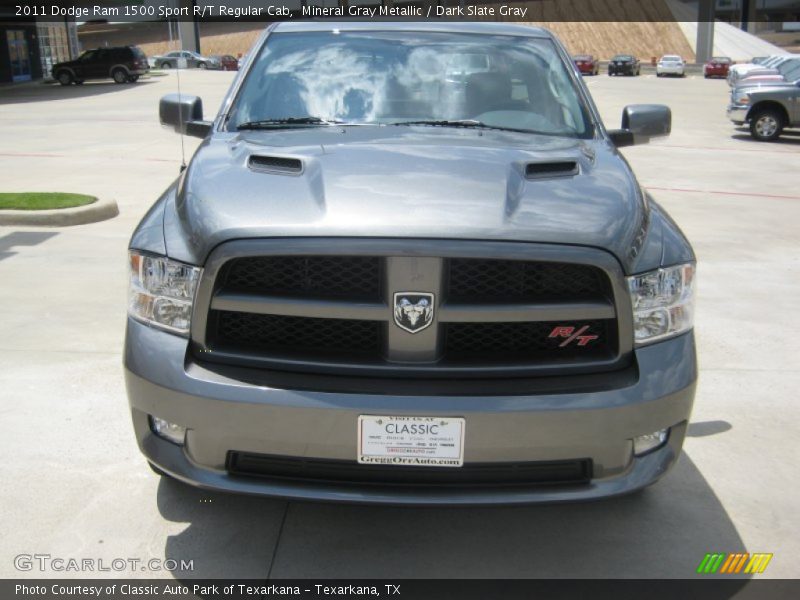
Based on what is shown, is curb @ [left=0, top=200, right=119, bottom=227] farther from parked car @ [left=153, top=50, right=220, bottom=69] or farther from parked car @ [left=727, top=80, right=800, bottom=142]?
parked car @ [left=153, top=50, right=220, bottom=69]

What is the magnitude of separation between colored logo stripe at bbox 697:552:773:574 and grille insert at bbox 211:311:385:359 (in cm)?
144

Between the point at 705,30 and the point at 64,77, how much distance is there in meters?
51.1

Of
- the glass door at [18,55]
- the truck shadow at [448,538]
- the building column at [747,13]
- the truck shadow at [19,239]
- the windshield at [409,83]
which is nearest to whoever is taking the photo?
the truck shadow at [448,538]

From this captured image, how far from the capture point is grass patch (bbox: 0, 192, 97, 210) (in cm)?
849

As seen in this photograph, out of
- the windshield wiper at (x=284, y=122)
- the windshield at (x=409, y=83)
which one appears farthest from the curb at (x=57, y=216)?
the windshield wiper at (x=284, y=122)

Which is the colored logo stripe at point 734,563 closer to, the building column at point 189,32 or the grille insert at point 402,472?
the grille insert at point 402,472

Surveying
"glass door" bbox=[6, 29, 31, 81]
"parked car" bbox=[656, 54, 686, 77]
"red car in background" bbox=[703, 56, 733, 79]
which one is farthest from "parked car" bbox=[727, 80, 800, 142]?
"parked car" bbox=[656, 54, 686, 77]

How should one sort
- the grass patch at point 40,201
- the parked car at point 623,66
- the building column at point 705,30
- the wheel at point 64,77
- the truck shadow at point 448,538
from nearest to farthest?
1. the truck shadow at point 448,538
2. the grass patch at point 40,201
3. the wheel at point 64,77
4. the parked car at point 623,66
5. the building column at point 705,30

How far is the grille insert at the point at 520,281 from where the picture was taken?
2.63m

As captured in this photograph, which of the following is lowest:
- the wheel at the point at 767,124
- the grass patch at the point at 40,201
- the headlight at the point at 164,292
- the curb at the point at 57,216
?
the wheel at the point at 767,124

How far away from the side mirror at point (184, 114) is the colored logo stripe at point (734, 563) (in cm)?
298

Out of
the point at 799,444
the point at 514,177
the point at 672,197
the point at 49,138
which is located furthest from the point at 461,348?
the point at 49,138

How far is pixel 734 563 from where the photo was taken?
307 cm

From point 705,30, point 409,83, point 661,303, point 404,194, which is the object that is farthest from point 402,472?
point 705,30
